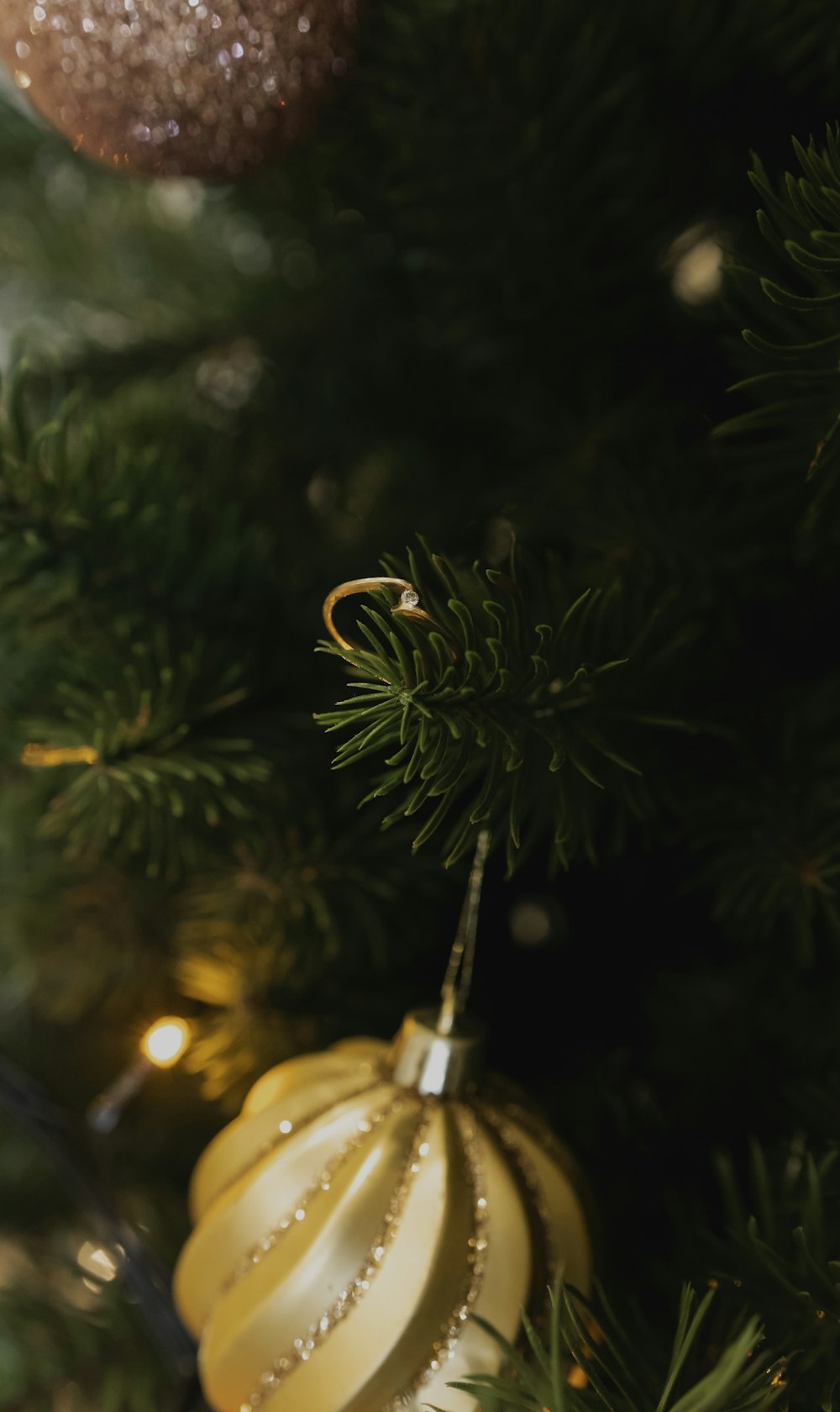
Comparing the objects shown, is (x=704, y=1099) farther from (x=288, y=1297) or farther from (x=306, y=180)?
(x=306, y=180)

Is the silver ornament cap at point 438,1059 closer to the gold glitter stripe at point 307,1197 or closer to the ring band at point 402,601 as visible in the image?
the gold glitter stripe at point 307,1197

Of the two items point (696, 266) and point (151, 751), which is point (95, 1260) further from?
point (696, 266)

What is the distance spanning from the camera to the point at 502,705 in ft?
0.76

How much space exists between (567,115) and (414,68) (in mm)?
52

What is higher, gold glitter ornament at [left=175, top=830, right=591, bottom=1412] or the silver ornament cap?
the silver ornament cap

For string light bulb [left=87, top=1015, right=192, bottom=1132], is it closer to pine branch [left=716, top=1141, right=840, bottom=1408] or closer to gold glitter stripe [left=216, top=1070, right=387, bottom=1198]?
gold glitter stripe [left=216, top=1070, right=387, bottom=1198]

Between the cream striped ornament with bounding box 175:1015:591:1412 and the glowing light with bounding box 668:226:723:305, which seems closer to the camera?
the cream striped ornament with bounding box 175:1015:591:1412

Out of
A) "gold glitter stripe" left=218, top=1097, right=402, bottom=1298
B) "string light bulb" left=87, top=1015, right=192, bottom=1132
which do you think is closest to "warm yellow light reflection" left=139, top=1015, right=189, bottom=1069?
"string light bulb" left=87, top=1015, right=192, bottom=1132

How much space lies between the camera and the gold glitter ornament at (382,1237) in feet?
0.86

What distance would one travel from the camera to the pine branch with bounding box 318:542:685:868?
21 cm

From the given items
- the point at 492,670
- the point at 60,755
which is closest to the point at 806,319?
the point at 492,670

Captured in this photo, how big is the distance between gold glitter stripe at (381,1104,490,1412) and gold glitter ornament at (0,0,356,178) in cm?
30

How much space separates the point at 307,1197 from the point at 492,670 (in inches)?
6.4

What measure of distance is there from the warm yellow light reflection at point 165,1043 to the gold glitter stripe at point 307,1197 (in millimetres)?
102
